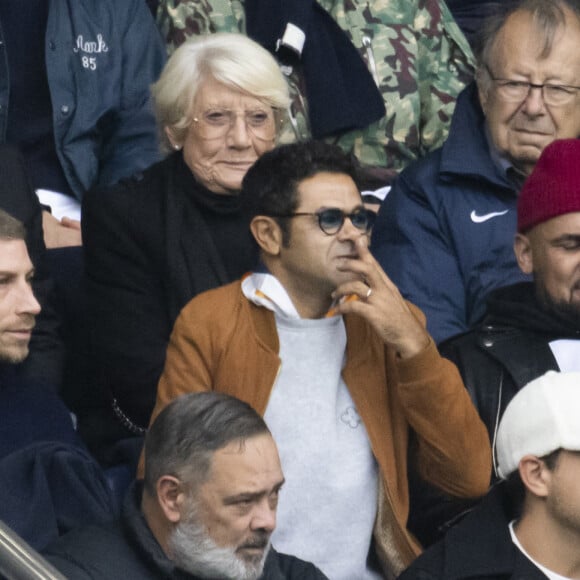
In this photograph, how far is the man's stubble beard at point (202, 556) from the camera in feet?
12.3

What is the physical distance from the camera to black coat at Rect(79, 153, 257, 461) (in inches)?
185

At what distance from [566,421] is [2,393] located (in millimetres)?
1356

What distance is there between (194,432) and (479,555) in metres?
0.69

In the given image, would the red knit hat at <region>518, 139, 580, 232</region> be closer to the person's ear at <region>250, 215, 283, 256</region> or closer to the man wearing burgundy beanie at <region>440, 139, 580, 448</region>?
the man wearing burgundy beanie at <region>440, 139, 580, 448</region>

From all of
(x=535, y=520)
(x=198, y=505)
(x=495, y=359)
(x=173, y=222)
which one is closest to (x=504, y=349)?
(x=495, y=359)

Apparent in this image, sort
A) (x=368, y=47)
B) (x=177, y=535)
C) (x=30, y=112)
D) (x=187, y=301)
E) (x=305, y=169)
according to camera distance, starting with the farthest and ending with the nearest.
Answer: (x=368, y=47)
(x=30, y=112)
(x=187, y=301)
(x=305, y=169)
(x=177, y=535)

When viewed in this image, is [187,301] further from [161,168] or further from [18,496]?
[18,496]

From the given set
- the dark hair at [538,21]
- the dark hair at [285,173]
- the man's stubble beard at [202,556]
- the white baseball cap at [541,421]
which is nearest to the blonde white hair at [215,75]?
the dark hair at [285,173]

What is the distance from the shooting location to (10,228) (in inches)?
176

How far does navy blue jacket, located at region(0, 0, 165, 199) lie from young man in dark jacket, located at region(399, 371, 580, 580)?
1.99 m

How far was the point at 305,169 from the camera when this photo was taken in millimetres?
4312

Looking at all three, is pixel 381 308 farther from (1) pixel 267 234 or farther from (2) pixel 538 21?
(2) pixel 538 21

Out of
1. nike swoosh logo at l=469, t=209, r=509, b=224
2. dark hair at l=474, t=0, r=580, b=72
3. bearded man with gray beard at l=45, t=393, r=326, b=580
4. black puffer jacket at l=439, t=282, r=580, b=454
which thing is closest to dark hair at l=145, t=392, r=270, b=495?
bearded man with gray beard at l=45, t=393, r=326, b=580

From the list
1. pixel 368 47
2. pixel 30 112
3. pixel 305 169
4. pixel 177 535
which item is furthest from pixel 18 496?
pixel 368 47
